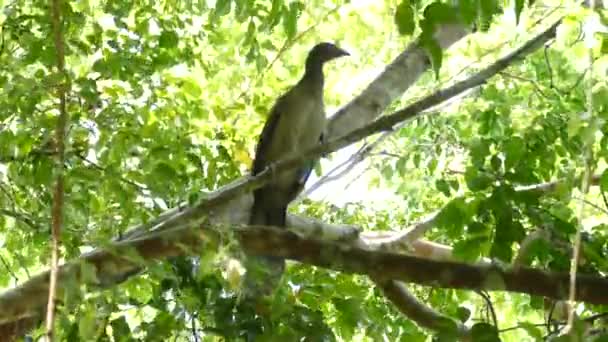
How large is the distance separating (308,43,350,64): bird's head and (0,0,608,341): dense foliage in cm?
14

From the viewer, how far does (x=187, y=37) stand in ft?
13.1

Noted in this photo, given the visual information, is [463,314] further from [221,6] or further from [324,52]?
[324,52]

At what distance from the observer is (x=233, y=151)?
388cm

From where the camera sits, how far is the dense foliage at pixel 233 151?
2195 mm

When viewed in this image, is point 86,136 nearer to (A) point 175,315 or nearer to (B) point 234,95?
(A) point 175,315

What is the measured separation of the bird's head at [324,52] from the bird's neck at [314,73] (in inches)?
0.8

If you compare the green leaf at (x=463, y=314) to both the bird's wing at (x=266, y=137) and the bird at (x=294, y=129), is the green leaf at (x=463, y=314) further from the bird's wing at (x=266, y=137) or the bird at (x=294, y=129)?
the bird's wing at (x=266, y=137)

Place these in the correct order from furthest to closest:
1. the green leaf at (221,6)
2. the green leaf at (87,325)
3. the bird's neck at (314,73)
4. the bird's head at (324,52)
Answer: the bird's head at (324,52)
the bird's neck at (314,73)
the green leaf at (221,6)
the green leaf at (87,325)

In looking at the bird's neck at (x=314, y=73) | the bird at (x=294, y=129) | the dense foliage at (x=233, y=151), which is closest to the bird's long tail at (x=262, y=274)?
the dense foliage at (x=233, y=151)

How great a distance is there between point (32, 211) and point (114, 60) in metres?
0.59

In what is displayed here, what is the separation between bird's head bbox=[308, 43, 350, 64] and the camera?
4629 millimetres

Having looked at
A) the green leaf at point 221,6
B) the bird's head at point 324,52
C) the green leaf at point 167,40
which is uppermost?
the bird's head at point 324,52

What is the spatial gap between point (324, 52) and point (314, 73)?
17 cm

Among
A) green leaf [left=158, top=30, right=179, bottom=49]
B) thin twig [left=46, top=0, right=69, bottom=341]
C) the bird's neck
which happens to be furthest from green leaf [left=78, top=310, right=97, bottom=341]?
the bird's neck
